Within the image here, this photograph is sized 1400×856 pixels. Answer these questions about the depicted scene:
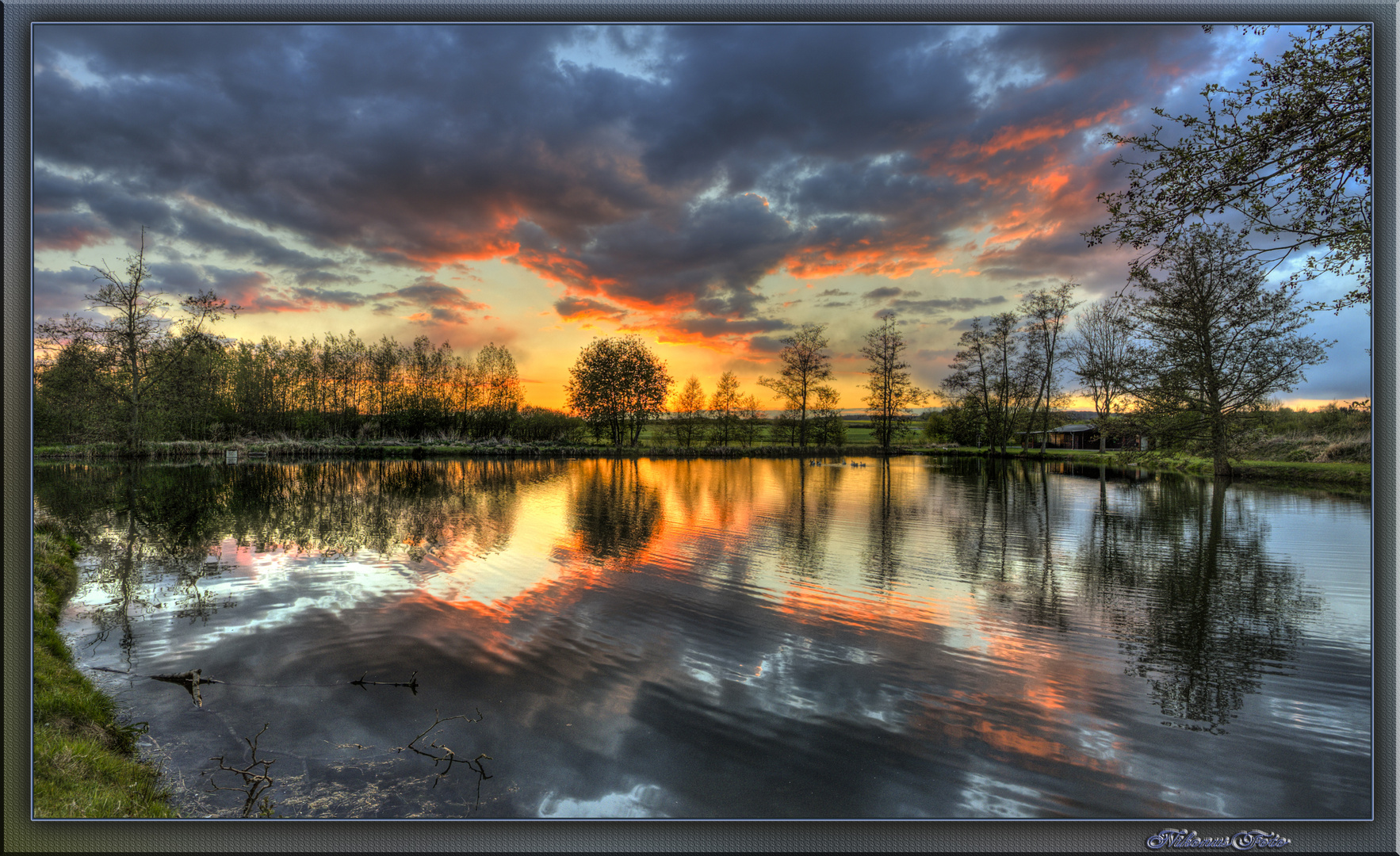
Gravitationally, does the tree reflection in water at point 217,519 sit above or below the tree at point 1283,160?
below

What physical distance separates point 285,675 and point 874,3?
798 centimetres

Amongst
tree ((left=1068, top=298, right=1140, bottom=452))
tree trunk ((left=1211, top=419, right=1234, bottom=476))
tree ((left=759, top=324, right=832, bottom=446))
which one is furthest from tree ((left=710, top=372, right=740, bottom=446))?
tree trunk ((left=1211, top=419, right=1234, bottom=476))

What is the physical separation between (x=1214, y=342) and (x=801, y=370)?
11533 millimetres

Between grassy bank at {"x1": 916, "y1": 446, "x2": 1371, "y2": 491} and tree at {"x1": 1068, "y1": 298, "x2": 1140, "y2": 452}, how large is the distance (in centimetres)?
350

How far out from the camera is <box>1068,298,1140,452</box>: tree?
12.0m

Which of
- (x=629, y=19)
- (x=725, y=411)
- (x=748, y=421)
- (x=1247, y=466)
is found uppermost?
(x=629, y=19)

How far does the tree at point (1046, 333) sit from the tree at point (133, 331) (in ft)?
48.6

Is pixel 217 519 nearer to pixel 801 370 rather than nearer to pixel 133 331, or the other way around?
pixel 133 331

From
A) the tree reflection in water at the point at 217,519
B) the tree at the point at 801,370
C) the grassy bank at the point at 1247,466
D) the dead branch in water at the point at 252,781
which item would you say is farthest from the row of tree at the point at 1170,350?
the tree reflection in water at the point at 217,519

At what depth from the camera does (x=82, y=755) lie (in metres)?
3.30

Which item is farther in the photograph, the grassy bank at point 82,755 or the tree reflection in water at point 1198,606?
the tree reflection in water at point 1198,606

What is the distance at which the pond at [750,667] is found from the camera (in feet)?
10.2

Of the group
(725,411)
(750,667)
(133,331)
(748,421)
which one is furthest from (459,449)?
(750,667)

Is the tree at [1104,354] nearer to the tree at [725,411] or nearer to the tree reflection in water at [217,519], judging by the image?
the tree at [725,411]
